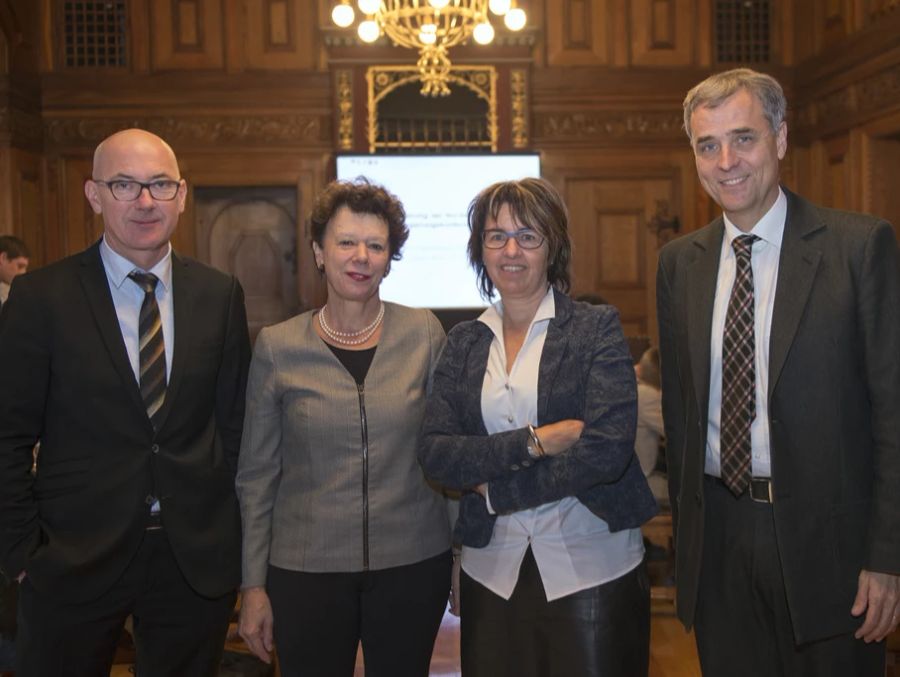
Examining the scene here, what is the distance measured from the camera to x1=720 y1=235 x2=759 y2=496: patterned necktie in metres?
2.09

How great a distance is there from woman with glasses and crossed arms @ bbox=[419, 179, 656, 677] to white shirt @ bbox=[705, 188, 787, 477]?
183mm

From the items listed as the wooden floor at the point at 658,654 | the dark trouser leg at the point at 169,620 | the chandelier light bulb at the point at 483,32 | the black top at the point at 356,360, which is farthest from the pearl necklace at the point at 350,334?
the chandelier light bulb at the point at 483,32

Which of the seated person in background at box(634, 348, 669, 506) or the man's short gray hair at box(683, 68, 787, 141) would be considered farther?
the seated person in background at box(634, 348, 669, 506)

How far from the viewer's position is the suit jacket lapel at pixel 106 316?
2223 mm

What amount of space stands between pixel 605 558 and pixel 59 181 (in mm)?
6907

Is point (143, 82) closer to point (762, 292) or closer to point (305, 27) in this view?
point (305, 27)

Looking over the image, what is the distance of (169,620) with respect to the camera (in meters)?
2.30

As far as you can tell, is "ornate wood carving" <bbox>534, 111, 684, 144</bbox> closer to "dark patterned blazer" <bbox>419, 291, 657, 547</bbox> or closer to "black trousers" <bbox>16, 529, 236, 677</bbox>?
"dark patterned blazer" <bbox>419, 291, 657, 547</bbox>

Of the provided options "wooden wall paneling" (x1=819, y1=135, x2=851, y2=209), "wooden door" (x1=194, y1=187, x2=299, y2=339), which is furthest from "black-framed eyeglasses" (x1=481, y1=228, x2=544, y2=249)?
"wooden door" (x1=194, y1=187, x2=299, y2=339)

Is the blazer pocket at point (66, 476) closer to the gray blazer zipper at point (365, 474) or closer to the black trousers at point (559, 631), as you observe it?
the gray blazer zipper at point (365, 474)

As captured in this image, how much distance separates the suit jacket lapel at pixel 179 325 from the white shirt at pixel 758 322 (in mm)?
1202

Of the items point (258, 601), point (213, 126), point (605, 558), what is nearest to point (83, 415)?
point (258, 601)

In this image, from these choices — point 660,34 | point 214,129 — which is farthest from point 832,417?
point 214,129

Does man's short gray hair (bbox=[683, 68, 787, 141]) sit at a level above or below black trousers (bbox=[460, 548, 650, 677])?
above
